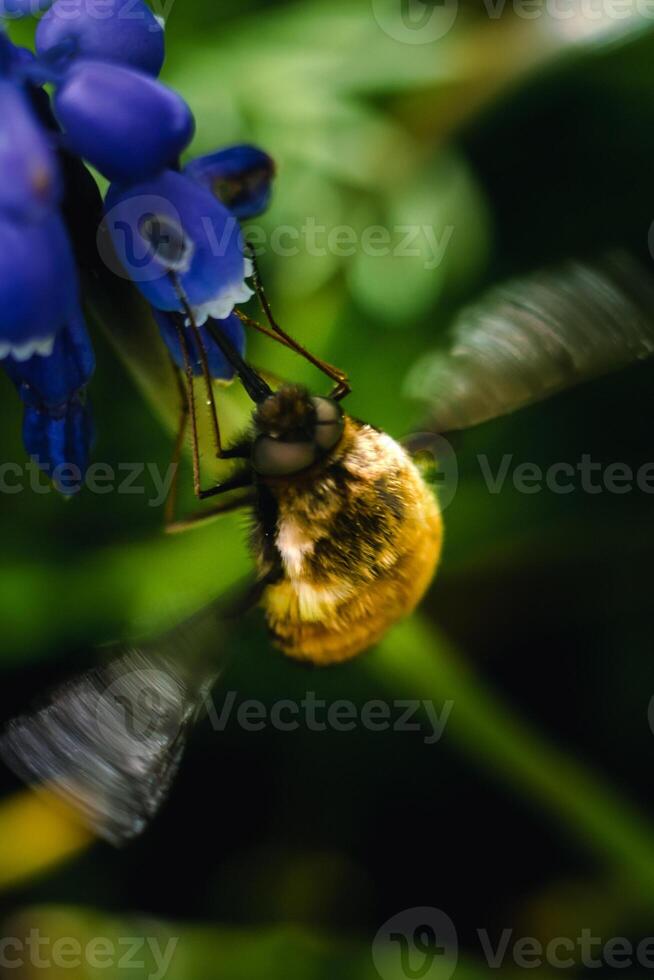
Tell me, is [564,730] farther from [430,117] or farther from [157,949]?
[430,117]

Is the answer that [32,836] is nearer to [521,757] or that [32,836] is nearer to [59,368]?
[521,757]

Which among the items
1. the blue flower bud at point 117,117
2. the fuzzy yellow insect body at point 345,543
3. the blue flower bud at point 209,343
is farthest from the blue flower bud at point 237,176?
the fuzzy yellow insect body at point 345,543

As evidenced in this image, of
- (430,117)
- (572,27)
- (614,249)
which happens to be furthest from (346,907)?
(572,27)

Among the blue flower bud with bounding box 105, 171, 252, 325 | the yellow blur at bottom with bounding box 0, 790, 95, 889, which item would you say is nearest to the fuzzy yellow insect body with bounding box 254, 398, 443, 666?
the blue flower bud with bounding box 105, 171, 252, 325

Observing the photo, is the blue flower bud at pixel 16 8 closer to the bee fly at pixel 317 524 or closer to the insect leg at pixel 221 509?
the bee fly at pixel 317 524

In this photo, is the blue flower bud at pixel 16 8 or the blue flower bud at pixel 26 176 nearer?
the blue flower bud at pixel 26 176

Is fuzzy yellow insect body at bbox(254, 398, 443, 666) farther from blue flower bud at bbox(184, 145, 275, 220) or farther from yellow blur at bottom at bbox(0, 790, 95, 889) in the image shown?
yellow blur at bottom at bbox(0, 790, 95, 889)
